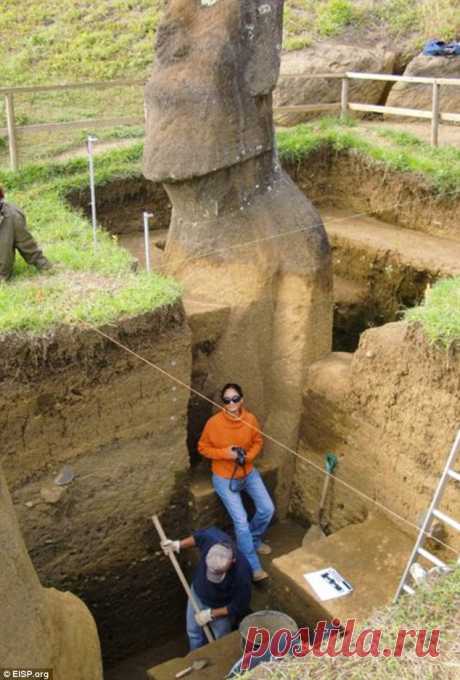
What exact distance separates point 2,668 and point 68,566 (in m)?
3.32

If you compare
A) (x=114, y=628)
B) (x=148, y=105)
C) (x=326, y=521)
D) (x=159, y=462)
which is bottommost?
(x=114, y=628)

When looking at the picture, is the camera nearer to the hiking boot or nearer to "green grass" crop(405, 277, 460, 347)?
the hiking boot

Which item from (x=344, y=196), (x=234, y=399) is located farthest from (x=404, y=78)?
(x=234, y=399)

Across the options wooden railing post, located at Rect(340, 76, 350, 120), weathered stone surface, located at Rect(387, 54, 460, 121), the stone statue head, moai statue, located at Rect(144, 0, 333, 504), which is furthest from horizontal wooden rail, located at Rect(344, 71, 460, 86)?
the stone statue head

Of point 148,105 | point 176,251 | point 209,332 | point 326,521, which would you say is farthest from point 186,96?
point 326,521

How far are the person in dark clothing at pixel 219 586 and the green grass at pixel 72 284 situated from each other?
194 cm

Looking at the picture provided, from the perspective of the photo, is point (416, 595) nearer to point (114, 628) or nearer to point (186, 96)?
point (114, 628)

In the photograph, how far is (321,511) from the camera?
7.58 meters

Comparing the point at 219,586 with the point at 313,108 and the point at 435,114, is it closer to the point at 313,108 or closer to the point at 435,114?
the point at 435,114

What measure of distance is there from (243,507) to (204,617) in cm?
130

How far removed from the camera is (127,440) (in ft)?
22.0

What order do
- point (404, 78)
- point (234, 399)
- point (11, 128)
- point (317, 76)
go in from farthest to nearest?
point (317, 76), point (404, 78), point (11, 128), point (234, 399)

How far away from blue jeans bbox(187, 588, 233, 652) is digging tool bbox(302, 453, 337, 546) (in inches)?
53.9

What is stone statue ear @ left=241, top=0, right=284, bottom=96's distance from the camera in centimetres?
702
